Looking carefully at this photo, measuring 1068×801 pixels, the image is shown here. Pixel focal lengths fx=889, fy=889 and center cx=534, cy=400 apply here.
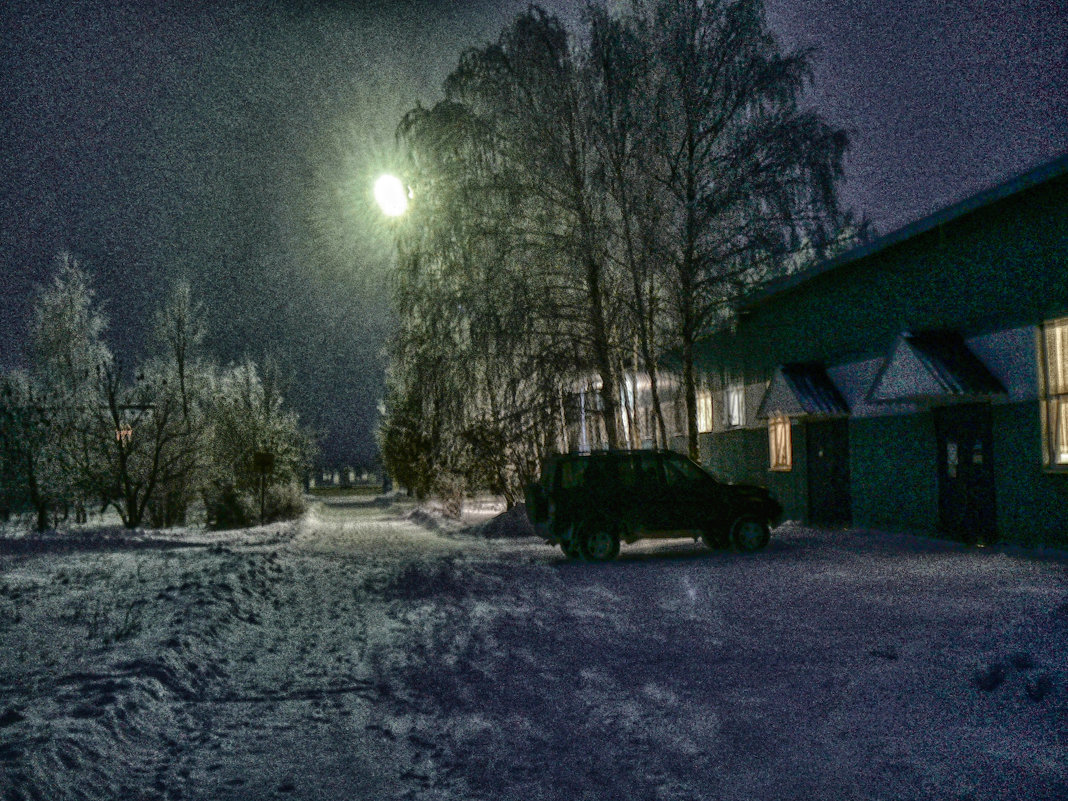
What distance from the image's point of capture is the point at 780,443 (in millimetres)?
23844

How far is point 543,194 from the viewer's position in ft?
68.1

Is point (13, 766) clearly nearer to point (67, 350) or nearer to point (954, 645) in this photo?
point (954, 645)

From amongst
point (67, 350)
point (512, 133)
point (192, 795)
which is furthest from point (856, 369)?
point (67, 350)

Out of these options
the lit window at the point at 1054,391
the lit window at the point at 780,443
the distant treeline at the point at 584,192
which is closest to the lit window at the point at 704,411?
the lit window at the point at 780,443

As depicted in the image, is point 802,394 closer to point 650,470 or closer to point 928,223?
point 928,223

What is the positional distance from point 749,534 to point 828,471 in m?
5.17

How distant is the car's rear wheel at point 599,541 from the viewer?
16.6 m

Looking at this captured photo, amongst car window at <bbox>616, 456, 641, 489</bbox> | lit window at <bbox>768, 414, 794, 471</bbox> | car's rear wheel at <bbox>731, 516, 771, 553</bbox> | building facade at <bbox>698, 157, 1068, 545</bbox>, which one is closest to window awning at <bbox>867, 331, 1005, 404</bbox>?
building facade at <bbox>698, 157, 1068, 545</bbox>

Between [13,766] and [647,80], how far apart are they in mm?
19198

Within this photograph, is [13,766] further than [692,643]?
No

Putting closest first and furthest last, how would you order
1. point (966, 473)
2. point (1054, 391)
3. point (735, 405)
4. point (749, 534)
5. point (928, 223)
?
point (1054, 391)
point (966, 473)
point (928, 223)
point (749, 534)
point (735, 405)

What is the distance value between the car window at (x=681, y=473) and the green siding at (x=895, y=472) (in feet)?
14.4

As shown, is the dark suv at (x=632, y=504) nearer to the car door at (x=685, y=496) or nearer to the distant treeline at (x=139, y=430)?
the car door at (x=685, y=496)

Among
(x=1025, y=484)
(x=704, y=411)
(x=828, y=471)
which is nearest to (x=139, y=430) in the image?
(x=704, y=411)
